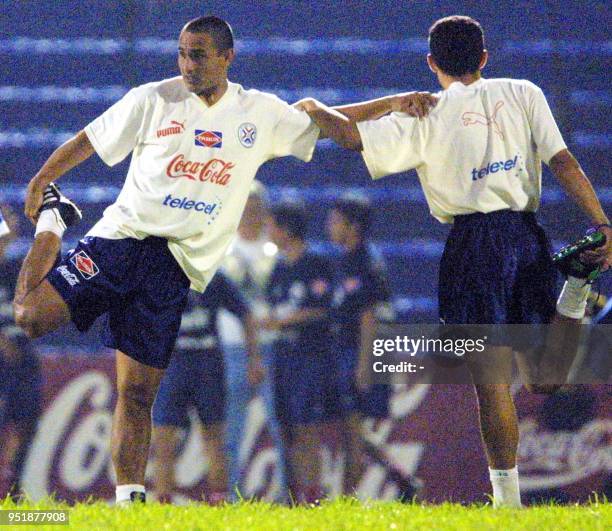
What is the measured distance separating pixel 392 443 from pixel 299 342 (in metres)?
0.64

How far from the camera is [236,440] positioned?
21.1 feet

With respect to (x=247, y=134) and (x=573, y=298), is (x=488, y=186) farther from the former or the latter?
(x=247, y=134)

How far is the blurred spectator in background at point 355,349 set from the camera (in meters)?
6.37

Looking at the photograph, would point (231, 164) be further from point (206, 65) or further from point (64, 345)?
point (64, 345)

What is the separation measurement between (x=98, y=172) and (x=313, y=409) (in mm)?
1550

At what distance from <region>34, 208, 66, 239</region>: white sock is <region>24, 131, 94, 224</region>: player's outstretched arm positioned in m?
0.04

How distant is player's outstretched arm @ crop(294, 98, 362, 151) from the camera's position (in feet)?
17.4

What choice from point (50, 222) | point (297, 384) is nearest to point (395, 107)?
point (50, 222)

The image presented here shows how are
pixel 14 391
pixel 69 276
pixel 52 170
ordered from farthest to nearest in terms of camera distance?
pixel 14 391 → pixel 52 170 → pixel 69 276

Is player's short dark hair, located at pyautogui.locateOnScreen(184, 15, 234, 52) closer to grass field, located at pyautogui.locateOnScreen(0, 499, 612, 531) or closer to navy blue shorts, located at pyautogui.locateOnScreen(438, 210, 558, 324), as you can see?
navy blue shorts, located at pyautogui.locateOnScreen(438, 210, 558, 324)

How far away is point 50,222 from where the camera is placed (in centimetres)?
519

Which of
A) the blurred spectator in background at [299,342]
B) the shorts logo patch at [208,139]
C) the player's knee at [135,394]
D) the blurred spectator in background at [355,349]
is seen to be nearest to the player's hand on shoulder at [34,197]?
the shorts logo patch at [208,139]

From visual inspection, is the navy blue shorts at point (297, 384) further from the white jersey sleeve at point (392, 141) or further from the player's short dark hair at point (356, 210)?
the white jersey sleeve at point (392, 141)

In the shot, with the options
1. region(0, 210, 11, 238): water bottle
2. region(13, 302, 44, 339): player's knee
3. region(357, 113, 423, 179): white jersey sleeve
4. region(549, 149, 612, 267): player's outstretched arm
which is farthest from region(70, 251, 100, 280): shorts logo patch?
region(549, 149, 612, 267): player's outstretched arm
